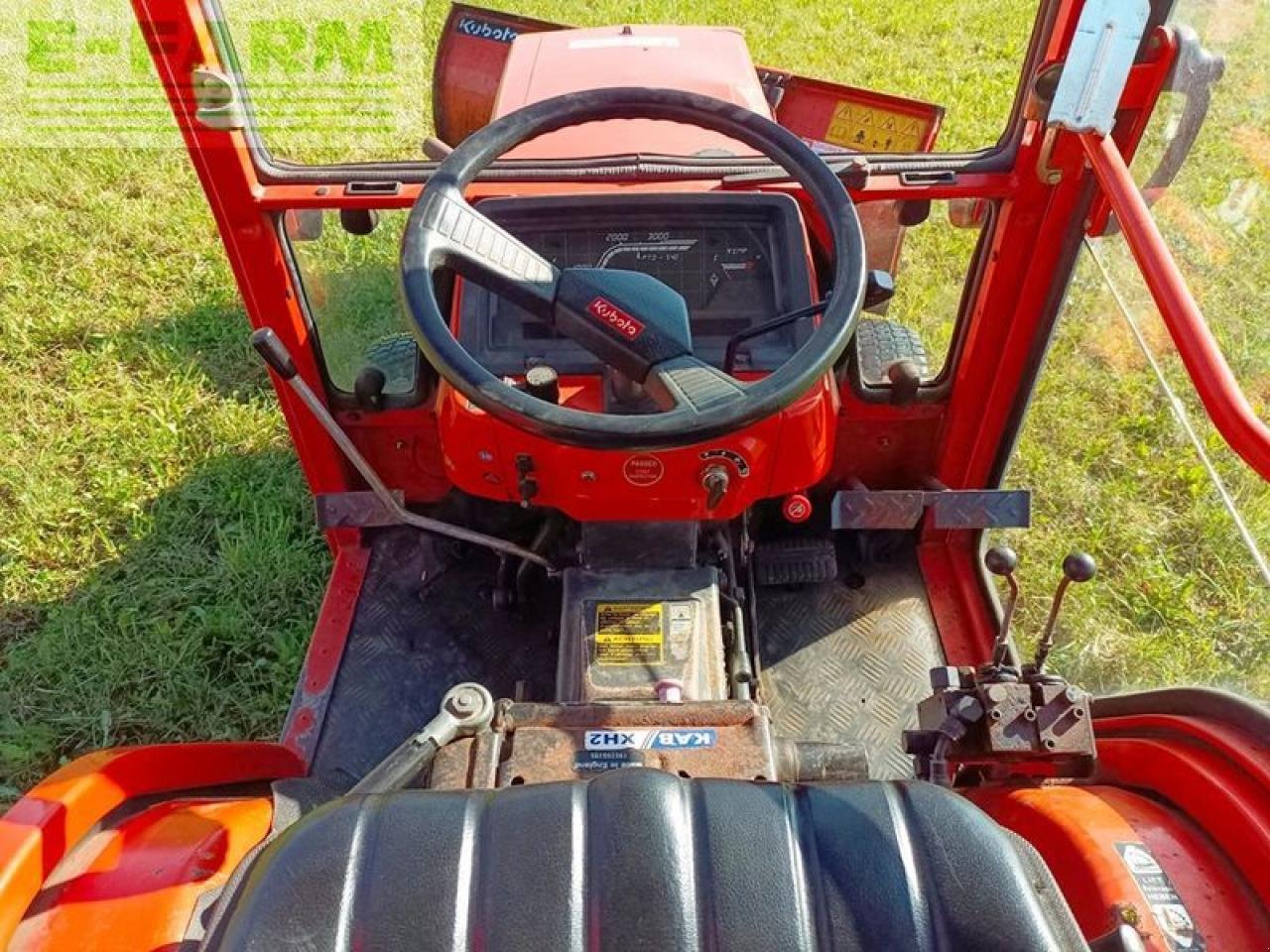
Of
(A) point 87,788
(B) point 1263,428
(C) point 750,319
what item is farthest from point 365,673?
(B) point 1263,428

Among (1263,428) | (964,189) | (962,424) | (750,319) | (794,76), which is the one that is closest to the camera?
(1263,428)

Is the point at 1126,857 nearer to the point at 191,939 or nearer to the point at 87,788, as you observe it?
the point at 191,939

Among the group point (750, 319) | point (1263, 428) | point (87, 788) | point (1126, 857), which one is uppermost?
point (750, 319)

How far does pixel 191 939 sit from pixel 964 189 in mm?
1700

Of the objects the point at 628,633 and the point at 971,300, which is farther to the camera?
the point at 971,300

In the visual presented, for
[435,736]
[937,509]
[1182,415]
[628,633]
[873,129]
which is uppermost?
[873,129]

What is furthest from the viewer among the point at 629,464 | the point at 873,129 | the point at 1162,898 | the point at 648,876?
the point at 873,129

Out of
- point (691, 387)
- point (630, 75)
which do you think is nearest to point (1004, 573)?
point (691, 387)

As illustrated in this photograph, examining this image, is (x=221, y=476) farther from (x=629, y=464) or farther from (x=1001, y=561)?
(x=1001, y=561)

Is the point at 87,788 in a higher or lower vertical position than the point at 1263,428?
lower

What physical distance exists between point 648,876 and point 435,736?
546 mm

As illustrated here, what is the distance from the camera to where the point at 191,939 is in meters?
1.25

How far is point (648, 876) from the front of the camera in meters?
1.04

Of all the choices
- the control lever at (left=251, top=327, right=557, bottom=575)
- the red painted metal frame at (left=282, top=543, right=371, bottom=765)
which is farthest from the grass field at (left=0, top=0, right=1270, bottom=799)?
the control lever at (left=251, top=327, right=557, bottom=575)
